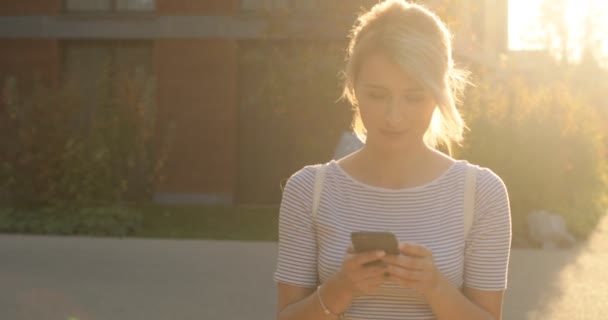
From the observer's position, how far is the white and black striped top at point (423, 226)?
2.91 meters

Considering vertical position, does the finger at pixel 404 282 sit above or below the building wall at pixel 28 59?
above

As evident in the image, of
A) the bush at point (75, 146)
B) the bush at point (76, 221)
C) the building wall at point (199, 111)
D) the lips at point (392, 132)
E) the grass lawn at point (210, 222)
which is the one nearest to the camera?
the lips at point (392, 132)

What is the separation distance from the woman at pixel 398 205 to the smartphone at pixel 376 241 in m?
0.07

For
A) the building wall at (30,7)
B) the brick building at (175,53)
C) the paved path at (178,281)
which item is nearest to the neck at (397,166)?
the paved path at (178,281)

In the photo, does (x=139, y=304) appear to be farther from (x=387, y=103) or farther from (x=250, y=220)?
(x=250, y=220)

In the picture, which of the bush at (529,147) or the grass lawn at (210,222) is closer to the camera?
the grass lawn at (210,222)

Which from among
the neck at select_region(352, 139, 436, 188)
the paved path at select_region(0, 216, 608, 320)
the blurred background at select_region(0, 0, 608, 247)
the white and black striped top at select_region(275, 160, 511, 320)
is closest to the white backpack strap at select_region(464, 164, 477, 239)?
the white and black striped top at select_region(275, 160, 511, 320)

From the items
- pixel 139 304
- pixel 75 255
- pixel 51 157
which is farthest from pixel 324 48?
pixel 139 304

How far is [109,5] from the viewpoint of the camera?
22.9 metres

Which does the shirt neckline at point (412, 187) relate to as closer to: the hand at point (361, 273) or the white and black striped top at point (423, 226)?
the white and black striped top at point (423, 226)

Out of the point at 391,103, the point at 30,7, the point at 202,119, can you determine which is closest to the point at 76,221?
the point at 202,119

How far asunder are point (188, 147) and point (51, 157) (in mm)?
4923

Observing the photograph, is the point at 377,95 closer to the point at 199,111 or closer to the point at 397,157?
the point at 397,157

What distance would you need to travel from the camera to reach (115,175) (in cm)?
1853
